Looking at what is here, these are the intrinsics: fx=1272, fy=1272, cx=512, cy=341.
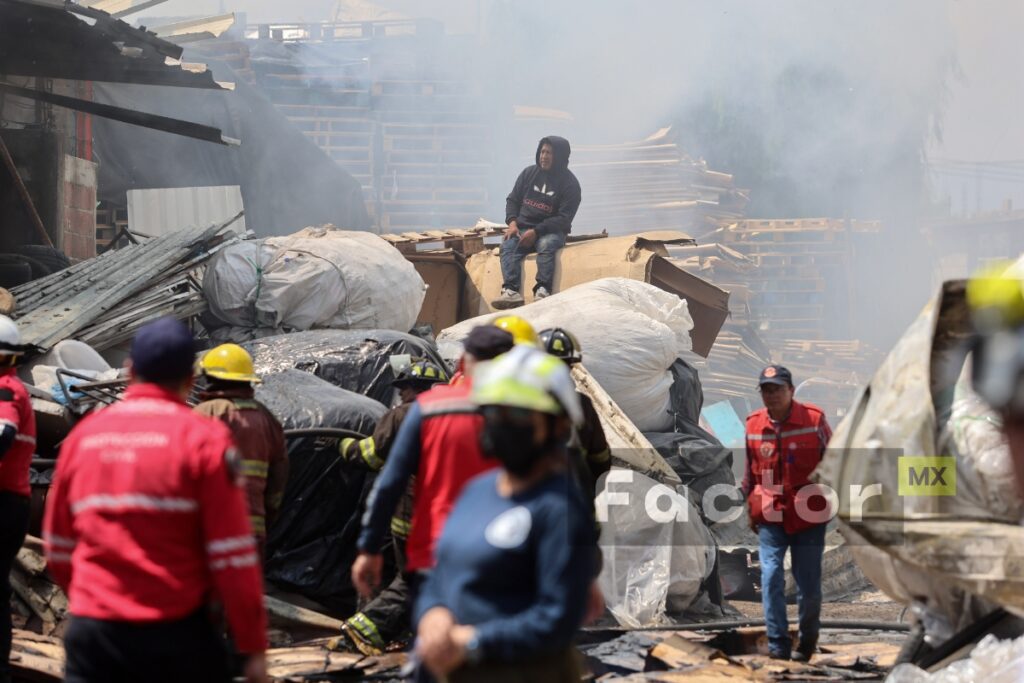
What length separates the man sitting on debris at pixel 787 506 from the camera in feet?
22.0

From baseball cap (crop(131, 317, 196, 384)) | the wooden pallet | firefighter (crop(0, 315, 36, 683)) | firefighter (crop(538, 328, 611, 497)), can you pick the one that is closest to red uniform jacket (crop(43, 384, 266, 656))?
baseball cap (crop(131, 317, 196, 384))

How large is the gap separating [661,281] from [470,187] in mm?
8754

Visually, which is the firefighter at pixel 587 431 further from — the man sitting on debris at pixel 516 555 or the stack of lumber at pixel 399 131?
the stack of lumber at pixel 399 131

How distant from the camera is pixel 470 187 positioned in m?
19.9

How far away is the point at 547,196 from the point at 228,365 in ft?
20.0

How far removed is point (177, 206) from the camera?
56.8 ft

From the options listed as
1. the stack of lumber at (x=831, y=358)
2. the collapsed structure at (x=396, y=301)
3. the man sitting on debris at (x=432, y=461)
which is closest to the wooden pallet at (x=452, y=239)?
the collapsed structure at (x=396, y=301)

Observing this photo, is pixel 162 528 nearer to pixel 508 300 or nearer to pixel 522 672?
pixel 522 672

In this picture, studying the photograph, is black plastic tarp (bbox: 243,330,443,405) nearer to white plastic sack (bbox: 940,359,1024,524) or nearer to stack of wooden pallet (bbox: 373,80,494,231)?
white plastic sack (bbox: 940,359,1024,524)

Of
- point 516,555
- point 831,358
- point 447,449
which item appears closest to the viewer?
point 516,555

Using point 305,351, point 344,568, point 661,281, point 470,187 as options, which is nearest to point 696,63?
point 470,187

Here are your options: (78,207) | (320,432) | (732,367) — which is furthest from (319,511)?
(732,367)

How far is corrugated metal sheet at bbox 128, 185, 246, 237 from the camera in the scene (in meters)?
16.7

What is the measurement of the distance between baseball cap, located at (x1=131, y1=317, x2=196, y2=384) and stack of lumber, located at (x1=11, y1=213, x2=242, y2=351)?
5.32 m
